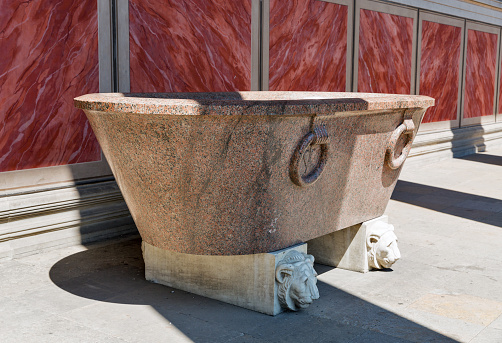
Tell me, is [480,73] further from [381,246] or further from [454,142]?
[381,246]

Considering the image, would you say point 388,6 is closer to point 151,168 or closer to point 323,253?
point 323,253

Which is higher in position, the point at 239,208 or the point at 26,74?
the point at 26,74

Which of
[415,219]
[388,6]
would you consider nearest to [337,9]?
[388,6]

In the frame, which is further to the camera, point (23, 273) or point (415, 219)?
point (415, 219)

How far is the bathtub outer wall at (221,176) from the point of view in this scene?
249 cm

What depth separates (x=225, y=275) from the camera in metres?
2.89

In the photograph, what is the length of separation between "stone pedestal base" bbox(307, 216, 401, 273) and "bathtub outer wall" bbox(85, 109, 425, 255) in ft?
1.60

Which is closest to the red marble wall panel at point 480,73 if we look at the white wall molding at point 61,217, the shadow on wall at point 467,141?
the shadow on wall at point 467,141

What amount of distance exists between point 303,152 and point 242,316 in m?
0.79

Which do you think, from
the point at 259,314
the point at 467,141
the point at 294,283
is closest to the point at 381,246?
the point at 294,283

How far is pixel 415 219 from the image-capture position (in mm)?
4750

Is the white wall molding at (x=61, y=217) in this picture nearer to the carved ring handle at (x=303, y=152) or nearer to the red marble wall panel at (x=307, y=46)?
the carved ring handle at (x=303, y=152)

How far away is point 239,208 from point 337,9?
444 cm

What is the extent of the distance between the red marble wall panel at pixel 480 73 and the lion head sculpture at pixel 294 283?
761cm
